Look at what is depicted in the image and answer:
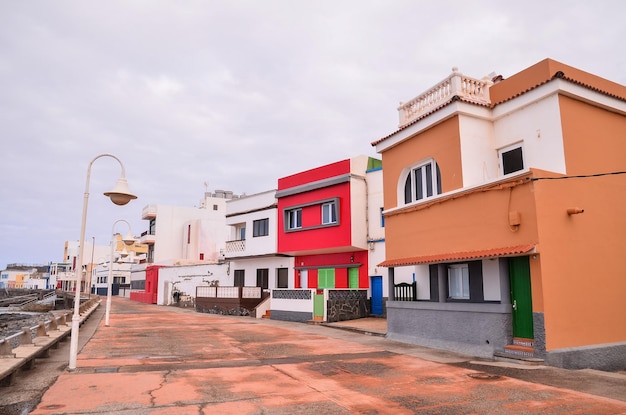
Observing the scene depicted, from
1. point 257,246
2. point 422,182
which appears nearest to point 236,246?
point 257,246

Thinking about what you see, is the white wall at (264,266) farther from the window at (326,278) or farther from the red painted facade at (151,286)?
the red painted facade at (151,286)

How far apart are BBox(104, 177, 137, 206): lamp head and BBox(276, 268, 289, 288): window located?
2034cm

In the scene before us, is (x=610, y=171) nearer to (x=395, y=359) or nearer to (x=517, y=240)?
(x=517, y=240)

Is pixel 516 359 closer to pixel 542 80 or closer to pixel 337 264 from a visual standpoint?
pixel 542 80

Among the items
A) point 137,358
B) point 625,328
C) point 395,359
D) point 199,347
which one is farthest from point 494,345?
point 137,358

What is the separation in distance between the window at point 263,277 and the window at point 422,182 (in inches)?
672

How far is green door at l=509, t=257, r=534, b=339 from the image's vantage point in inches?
460

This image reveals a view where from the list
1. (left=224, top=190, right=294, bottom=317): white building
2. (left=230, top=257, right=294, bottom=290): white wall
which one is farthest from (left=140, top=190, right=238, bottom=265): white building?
(left=224, top=190, right=294, bottom=317): white building

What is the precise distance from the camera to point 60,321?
691 inches

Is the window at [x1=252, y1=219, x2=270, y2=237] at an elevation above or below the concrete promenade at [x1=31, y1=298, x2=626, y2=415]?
above

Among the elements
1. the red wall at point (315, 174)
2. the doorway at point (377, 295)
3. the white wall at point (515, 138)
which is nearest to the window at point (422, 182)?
the white wall at point (515, 138)

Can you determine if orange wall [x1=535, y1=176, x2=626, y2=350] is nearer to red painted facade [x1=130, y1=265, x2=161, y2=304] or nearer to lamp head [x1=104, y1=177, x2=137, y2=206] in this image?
lamp head [x1=104, y1=177, x2=137, y2=206]

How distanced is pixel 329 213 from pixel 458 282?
1240cm

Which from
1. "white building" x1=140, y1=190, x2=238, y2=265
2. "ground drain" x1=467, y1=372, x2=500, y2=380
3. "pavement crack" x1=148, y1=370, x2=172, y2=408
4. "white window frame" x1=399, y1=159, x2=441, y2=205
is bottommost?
"ground drain" x1=467, y1=372, x2=500, y2=380
